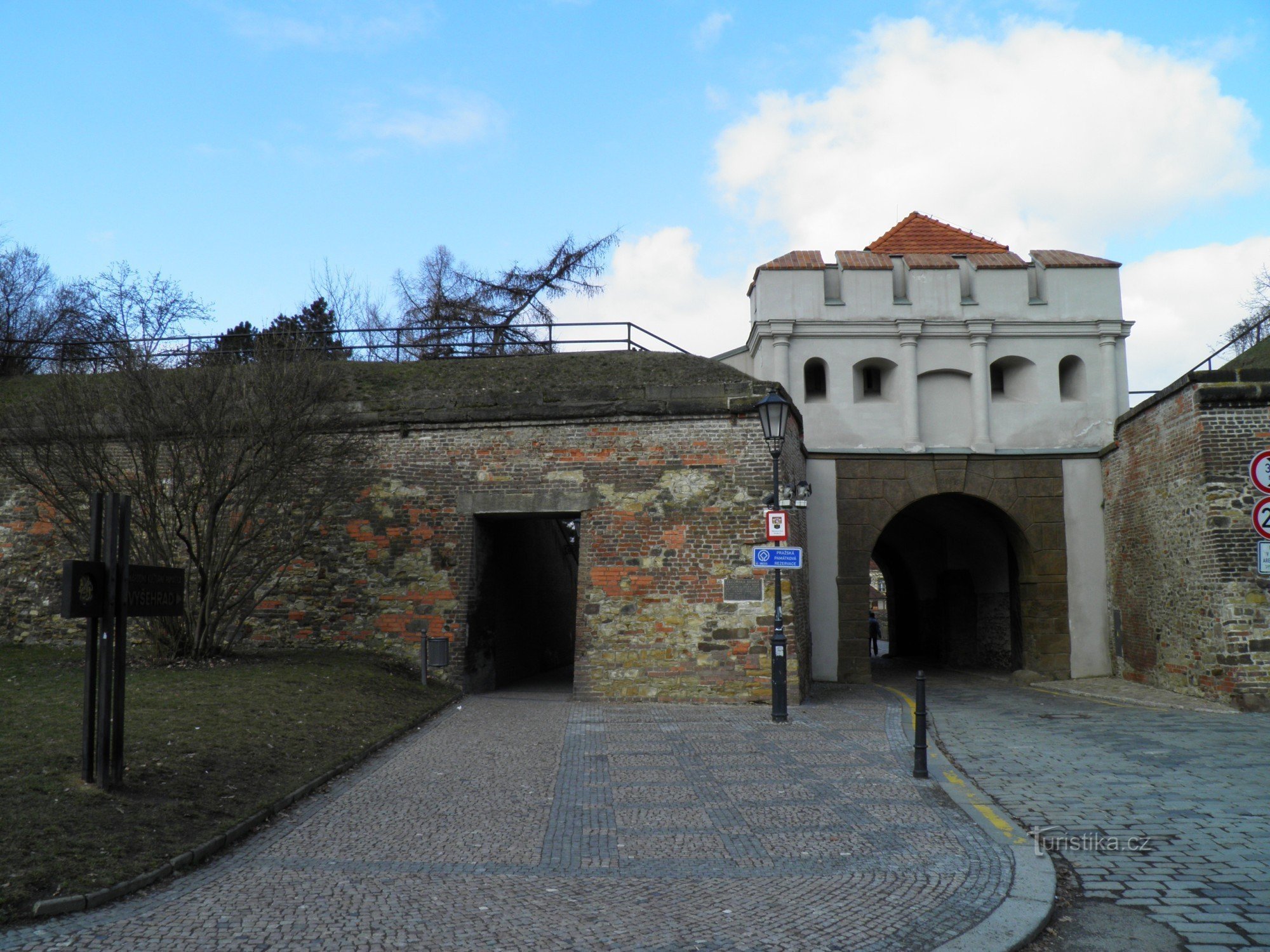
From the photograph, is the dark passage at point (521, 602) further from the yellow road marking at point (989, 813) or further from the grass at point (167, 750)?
the yellow road marking at point (989, 813)

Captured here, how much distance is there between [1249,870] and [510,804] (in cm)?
526

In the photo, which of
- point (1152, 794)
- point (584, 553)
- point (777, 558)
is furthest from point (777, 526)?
point (1152, 794)

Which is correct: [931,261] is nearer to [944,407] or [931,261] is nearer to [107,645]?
[944,407]

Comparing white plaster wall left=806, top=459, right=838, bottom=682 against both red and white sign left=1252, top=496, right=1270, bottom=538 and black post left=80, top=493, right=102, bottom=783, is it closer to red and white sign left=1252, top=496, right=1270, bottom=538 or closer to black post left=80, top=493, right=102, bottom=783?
red and white sign left=1252, top=496, right=1270, bottom=538

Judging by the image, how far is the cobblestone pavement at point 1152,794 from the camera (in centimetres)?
524

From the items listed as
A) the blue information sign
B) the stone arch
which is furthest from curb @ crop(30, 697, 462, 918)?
the stone arch

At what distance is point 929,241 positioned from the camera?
2255 cm

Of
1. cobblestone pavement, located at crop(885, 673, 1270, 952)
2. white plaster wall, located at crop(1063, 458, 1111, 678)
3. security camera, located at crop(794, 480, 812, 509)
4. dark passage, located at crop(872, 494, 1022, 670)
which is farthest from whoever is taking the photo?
dark passage, located at crop(872, 494, 1022, 670)

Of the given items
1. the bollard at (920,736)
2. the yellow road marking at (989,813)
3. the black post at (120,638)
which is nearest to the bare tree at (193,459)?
the black post at (120,638)

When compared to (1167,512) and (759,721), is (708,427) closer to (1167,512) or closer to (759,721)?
(759,721)

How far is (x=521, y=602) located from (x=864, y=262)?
10744 millimetres

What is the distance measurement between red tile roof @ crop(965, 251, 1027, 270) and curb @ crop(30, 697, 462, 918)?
17.1 m

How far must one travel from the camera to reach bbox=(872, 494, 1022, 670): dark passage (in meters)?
22.0

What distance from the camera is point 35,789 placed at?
20.4 ft
